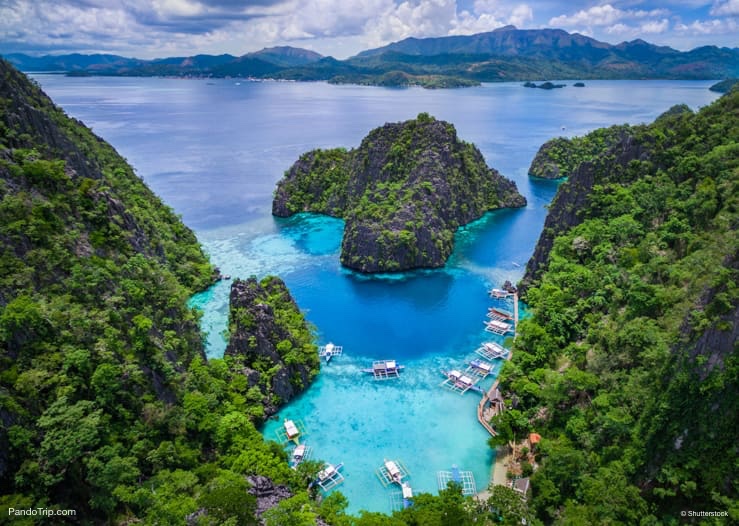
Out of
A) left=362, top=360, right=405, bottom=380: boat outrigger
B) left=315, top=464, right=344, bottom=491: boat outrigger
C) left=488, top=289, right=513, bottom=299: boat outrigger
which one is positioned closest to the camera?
left=315, top=464, right=344, bottom=491: boat outrigger

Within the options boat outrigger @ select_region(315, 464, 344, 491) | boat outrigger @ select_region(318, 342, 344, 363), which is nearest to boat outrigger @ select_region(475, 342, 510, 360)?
boat outrigger @ select_region(318, 342, 344, 363)

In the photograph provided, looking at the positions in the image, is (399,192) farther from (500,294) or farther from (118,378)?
(118,378)

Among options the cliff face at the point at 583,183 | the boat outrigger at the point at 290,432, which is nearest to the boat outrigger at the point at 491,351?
the cliff face at the point at 583,183

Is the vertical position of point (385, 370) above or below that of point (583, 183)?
below

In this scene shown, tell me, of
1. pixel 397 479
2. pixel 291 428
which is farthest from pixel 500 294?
pixel 291 428

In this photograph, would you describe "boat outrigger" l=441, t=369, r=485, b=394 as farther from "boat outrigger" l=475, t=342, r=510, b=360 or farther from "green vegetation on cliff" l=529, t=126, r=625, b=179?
"green vegetation on cliff" l=529, t=126, r=625, b=179

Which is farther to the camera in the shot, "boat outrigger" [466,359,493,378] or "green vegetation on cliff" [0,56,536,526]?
"boat outrigger" [466,359,493,378]
